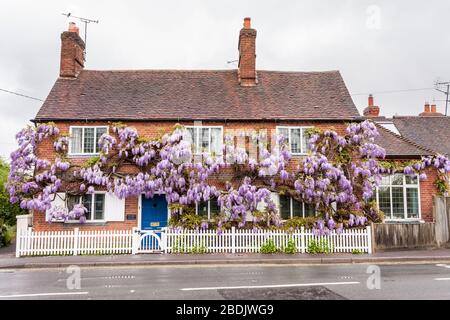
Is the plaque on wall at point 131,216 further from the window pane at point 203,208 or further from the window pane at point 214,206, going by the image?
the window pane at point 214,206

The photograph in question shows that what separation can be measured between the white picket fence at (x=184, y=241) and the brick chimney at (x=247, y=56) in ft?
27.7

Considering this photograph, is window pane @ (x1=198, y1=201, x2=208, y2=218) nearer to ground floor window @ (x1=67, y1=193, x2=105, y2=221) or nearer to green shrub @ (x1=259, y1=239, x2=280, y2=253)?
green shrub @ (x1=259, y1=239, x2=280, y2=253)

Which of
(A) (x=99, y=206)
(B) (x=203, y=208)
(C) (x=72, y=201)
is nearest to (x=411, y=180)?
(B) (x=203, y=208)

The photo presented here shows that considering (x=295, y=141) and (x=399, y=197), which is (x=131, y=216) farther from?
(x=399, y=197)

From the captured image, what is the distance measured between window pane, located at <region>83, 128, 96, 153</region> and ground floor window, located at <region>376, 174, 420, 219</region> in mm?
13167

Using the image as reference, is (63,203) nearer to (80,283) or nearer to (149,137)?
(149,137)

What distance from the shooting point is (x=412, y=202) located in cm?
1712

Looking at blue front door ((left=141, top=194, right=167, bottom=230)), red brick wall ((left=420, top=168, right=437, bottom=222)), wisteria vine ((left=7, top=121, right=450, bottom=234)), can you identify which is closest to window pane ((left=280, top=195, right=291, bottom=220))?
wisteria vine ((left=7, top=121, right=450, bottom=234))

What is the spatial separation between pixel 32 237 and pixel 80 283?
6158mm

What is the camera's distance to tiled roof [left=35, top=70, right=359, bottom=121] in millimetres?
17125

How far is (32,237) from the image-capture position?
570 inches

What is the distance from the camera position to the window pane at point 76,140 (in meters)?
16.6

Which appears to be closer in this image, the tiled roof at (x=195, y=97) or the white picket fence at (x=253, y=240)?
the white picket fence at (x=253, y=240)

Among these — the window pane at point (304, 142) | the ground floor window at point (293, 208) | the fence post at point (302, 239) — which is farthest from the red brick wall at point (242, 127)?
the fence post at point (302, 239)
